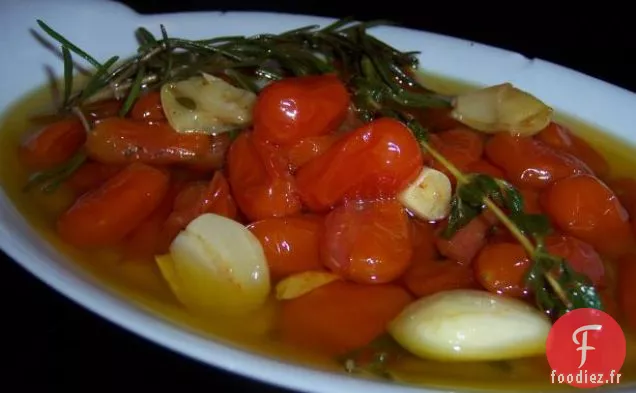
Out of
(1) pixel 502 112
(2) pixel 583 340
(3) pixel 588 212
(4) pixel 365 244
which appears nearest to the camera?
(2) pixel 583 340

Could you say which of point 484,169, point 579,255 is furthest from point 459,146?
point 579,255

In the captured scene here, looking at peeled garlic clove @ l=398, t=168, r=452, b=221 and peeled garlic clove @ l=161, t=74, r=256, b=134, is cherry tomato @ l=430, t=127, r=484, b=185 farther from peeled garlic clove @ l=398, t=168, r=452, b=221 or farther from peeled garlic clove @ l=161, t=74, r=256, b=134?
peeled garlic clove @ l=161, t=74, r=256, b=134

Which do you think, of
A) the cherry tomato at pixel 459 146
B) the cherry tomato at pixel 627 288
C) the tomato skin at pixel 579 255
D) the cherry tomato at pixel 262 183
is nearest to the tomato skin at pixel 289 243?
the cherry tomato at pixel 262 183

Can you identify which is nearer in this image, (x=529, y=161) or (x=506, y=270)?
(x=506, y=270)

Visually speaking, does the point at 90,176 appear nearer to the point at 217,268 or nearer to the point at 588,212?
the point at 217,268

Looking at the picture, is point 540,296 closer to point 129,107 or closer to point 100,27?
point 129,107

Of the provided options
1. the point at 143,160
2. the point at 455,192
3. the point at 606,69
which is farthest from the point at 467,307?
the point at 606,69
